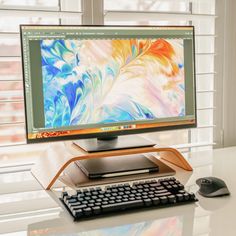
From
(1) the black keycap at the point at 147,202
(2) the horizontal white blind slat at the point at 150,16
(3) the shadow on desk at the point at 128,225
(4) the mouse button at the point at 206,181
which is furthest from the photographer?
(2) the horizontal white blind slat at the point at 150,16

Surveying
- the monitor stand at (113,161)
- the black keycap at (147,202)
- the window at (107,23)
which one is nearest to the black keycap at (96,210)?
the black keycap at (147,202)

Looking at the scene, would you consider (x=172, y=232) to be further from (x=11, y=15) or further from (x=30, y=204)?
(x=11, y=15)

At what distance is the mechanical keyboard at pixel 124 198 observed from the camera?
1.01 metres

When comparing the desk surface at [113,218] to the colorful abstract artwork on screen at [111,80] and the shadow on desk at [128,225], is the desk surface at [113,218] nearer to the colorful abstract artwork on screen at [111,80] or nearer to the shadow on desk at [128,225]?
the shadow on desk at [128,225]

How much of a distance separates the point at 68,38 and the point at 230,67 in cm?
80

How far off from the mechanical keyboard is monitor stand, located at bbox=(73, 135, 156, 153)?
0.15 meters

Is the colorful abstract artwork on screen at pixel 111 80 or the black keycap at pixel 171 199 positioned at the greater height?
the colorful abstract artwork on screen at pixel 111 80

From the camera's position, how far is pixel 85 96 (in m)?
1.28

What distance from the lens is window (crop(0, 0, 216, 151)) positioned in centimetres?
144

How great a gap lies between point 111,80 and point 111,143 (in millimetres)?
187

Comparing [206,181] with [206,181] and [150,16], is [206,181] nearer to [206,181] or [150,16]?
[206,181]

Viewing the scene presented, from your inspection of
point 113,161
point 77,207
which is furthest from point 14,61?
point 77,207

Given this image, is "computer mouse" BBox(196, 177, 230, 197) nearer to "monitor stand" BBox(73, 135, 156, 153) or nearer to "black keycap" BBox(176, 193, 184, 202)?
"black keycap" BBox(176, 193, 184, 202)

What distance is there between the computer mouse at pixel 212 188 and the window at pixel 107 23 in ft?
0.97
